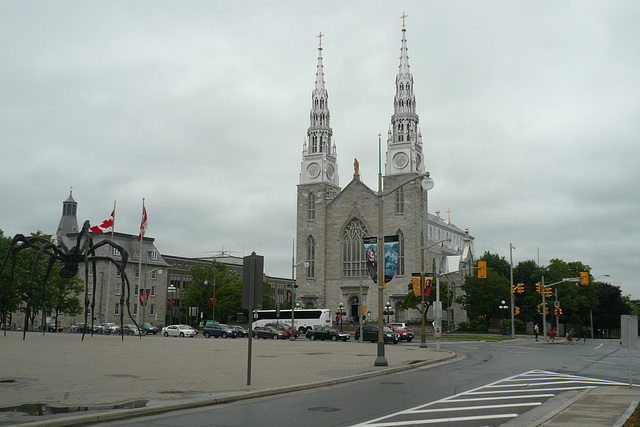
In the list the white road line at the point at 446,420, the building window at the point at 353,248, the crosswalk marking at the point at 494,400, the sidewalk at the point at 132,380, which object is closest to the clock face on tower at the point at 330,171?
the building window at the point at 353,248

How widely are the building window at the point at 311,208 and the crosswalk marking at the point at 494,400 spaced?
251ft

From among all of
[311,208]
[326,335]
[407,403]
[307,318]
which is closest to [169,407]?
[407,403]

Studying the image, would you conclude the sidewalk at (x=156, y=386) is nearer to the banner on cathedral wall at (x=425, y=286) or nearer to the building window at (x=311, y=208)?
the banner on cathedral wall at (x=425, y=286)

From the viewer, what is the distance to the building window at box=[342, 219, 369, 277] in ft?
302

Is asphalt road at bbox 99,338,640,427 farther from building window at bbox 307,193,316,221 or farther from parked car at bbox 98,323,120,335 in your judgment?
building window at bbox 307,193,316,221

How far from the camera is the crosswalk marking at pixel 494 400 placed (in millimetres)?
10602

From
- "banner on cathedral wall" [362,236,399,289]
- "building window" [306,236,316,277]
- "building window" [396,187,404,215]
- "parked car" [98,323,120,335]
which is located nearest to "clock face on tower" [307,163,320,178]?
"building window" [306,236,316,277]

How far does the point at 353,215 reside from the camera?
93.6 meters

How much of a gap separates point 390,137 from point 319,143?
12363mm

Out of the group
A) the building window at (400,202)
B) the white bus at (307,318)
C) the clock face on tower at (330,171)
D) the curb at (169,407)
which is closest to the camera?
the curb at (169,407)

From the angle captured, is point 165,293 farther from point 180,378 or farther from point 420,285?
point 180,378

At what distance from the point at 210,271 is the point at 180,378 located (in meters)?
78.2

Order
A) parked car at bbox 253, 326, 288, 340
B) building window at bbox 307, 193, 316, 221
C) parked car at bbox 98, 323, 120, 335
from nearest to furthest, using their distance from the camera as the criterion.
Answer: parked car at bbox 253, 326, 288, 340
parked car at bbox 98, 323, 120, 335
building window at bbox 307, 193, 316, 221

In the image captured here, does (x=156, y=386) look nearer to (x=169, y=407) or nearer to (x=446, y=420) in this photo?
(x=169, y=407)
